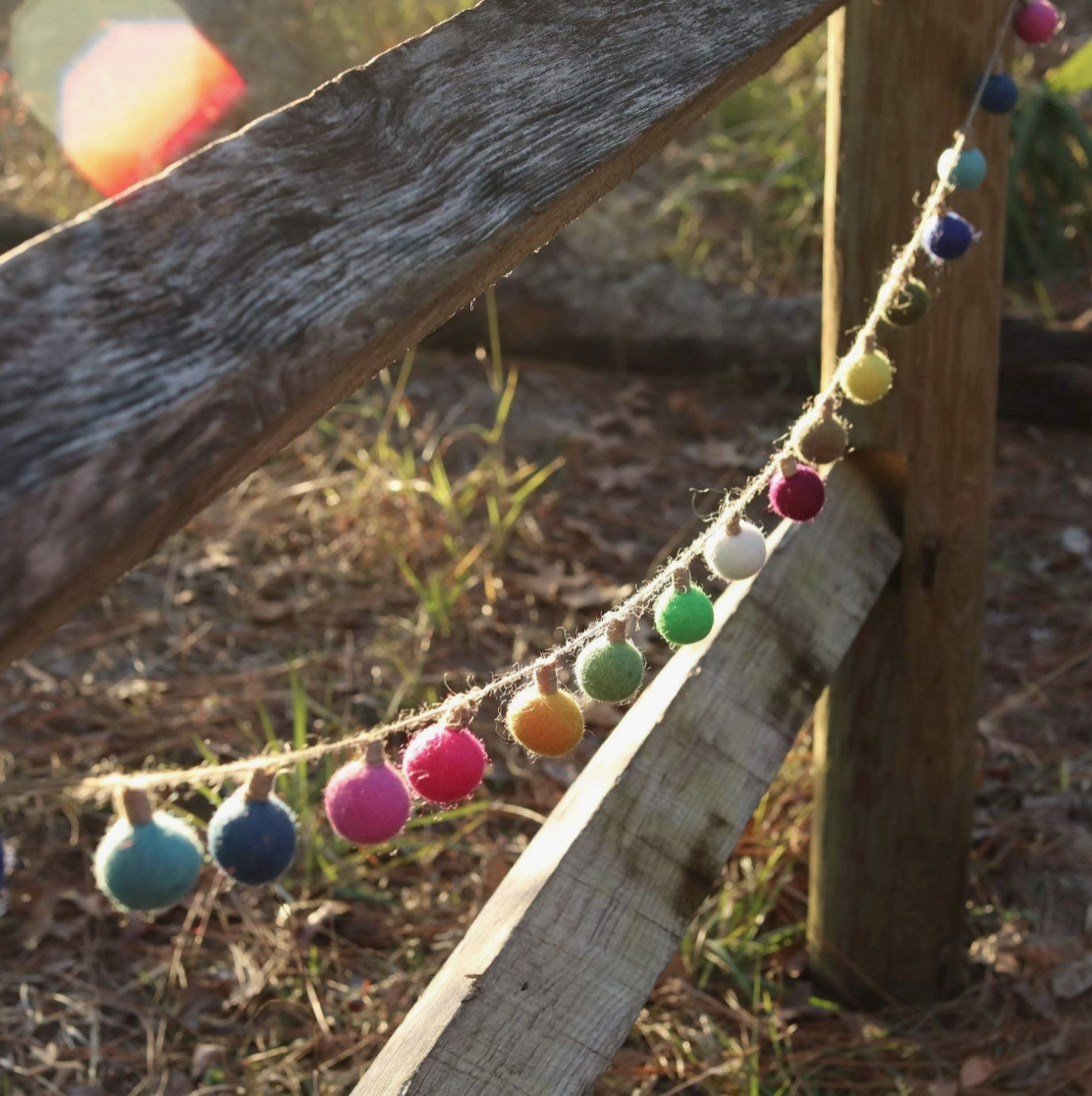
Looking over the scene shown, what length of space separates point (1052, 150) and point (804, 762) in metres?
3.53

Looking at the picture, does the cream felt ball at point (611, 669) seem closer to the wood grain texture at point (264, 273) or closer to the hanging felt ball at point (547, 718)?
the hanging felt ball at point (547, 718)

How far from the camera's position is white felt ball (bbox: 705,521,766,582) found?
1366 mm

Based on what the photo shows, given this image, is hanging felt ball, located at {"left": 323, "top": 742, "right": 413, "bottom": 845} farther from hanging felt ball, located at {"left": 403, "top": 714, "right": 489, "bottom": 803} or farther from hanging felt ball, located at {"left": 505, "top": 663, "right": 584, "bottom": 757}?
hanging felt ball, located at {"left": 505, "top": 663, "right": 584, "bottom": 757}

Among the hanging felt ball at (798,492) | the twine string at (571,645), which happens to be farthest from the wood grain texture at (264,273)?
the hanging felt ball at (798,492)

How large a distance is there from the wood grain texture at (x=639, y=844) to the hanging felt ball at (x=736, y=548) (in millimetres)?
280

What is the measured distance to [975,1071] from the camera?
7.34 feet

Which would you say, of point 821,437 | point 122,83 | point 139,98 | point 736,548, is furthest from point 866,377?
point 122,83

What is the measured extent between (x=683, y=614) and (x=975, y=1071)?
4.77 ft

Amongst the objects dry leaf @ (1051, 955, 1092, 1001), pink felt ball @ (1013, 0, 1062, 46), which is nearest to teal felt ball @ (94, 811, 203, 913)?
pink felt ball @ (1013, 0, 1062, 46)

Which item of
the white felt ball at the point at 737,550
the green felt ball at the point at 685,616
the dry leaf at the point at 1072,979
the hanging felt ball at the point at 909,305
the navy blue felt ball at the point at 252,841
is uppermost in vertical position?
the hanging felt ball at the point at 909,305

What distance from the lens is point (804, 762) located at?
2.92m

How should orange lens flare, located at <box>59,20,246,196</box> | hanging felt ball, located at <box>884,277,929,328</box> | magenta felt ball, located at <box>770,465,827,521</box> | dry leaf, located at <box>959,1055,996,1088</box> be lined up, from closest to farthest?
magenta felt ball, located at <box>770,465,827,521</box>
hanging felt ball, located at <box>884,277,929,328</box>
dry leaf, located at <box>959,1055,996,1088</box>
orange lens flare, located at <box>59,20,246,196</box>

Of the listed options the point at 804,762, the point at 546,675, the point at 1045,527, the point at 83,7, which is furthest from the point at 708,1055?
the point at 83,7

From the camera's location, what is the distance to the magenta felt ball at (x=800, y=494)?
4.62ft
